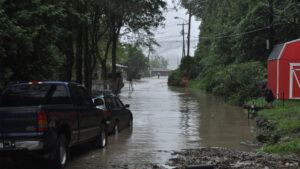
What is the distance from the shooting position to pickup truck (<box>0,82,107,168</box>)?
8.25m

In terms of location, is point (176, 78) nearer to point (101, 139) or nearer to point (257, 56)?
point (257, 56)

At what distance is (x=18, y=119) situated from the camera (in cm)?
825

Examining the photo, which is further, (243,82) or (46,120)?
(243,82)

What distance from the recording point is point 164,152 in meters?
11.4

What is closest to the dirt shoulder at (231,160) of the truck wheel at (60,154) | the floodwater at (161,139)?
the floodwater at (161,139)

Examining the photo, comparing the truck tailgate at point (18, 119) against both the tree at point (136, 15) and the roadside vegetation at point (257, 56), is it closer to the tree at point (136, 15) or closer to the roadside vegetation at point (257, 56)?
the roadside vegetation at point (257, 56)

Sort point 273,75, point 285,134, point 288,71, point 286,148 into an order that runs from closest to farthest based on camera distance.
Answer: point 286,148, point 285,134, point 288,71, point 273,75

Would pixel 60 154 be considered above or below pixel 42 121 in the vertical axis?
below

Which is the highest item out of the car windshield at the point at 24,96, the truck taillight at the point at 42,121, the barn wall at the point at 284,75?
the barn wall at the point at 284,75

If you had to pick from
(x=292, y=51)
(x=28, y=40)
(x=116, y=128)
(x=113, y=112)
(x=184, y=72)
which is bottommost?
(x=116, y=128)

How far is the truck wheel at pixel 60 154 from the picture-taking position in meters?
8.72

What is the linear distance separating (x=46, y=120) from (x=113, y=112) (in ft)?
23.4

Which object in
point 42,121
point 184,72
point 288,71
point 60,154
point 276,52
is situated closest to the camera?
point 42,121

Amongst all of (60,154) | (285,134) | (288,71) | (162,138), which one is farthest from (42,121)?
(288,71)
